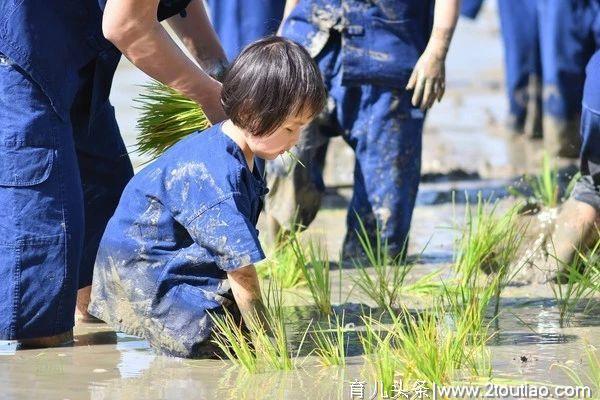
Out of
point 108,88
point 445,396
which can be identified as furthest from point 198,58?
point 445,396

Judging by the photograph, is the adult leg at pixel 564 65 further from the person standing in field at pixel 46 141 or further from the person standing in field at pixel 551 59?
the person standing in field at pixel 46 141

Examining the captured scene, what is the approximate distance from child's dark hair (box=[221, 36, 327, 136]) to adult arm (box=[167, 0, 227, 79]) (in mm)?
490

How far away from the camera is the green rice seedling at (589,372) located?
3.83 m

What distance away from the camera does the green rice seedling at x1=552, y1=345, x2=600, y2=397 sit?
151 inches

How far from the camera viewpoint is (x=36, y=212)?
445 cm

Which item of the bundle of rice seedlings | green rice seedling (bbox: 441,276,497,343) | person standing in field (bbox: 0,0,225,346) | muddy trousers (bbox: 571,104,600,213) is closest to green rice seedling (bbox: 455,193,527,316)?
green rice seedling (bbox: 441,276,497,343)

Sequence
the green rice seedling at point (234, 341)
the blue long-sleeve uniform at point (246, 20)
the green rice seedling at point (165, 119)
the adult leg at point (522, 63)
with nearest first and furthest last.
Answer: the green rice seedling at point (234, 341) → the green rice seedling at point (165, 119) → the blue long-sleeve uniform at point (246, 20) → the adult leg at point (522, 63)

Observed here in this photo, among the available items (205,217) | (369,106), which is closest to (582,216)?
(369,106)

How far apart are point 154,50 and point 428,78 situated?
176 centimetres

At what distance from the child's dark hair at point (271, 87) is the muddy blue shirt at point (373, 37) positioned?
69.3 inches

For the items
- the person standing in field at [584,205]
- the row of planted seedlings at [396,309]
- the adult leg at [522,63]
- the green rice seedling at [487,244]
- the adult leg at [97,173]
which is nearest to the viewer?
the row of planted seedlings at [396,309]

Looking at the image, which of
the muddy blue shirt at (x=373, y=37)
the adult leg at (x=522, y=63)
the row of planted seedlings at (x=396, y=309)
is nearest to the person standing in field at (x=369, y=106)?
the muddy blue shirt at (x=373, y=37)

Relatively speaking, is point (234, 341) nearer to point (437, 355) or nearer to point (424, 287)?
point (437, 355)

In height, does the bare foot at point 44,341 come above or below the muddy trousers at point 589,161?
below
